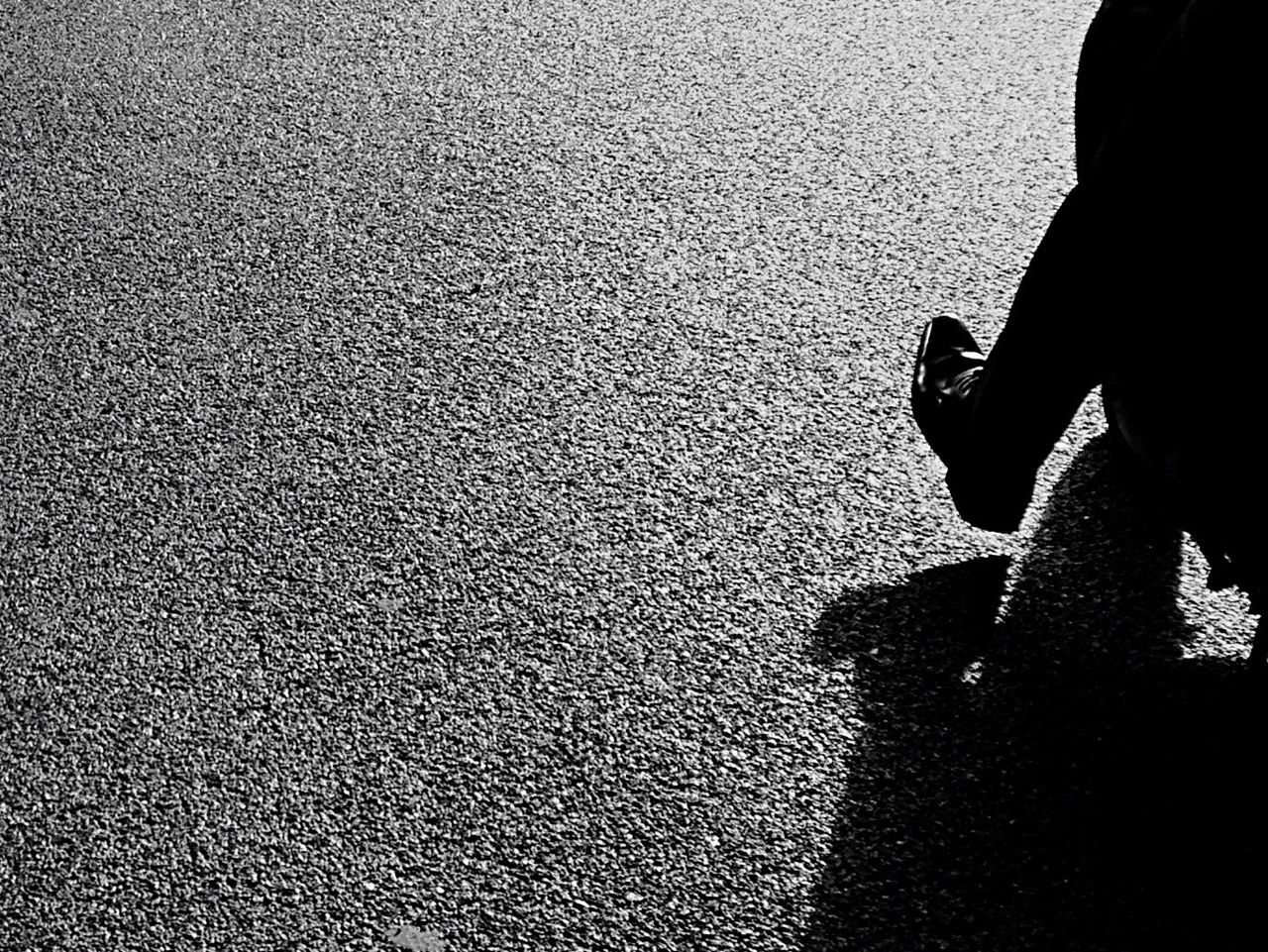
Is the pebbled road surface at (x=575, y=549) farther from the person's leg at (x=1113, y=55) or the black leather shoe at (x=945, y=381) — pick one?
the person's leg at (x=1113, y=55)

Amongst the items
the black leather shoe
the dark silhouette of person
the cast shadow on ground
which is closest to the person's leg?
the dark silhouette of person

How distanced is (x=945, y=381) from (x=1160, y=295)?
37cm

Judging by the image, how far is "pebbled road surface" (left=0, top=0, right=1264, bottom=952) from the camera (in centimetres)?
100

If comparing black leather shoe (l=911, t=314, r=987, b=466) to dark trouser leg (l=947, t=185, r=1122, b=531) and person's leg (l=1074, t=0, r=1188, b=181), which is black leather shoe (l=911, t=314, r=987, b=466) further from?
person's leg (l=1074, t=0, r=1188, b=181)

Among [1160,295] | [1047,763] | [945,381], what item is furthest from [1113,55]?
[1047,763]

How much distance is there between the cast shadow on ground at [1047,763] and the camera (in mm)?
955

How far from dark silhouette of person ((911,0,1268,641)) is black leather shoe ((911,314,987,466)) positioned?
4.2 inches

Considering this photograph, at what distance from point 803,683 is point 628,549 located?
215 mm

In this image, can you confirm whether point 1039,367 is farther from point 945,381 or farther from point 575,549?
point 575,549

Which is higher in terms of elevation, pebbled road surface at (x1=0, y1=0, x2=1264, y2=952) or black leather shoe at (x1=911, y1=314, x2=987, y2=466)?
black leather shoe at (x1=911, y1=314, x2=987, y2=466)

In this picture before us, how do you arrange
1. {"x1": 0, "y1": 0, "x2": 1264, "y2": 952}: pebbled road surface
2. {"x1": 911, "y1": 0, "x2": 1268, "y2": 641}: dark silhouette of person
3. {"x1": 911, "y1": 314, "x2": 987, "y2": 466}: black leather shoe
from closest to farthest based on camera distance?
{"x1": 911, "y1": 0, "x2": 1268, "y2": 641}: dark silhouette of person < {"x1": 0, "y1": 0, "x2": 1264, "y2": 952}: pebbled road surface < {"x1": 911, "y1": 314, "x2": 987, "y2": 466}: black leather shoe

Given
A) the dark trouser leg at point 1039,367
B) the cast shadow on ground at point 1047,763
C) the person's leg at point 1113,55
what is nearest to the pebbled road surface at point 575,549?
the cast shadow on ground at point 1047,763

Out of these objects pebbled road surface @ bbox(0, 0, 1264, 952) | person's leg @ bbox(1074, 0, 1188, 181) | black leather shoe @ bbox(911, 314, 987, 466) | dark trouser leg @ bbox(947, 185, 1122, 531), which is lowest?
pebbled road surface @ bbox(0, 0, 1264, 952)

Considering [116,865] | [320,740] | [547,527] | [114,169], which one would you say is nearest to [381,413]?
[547,527]
